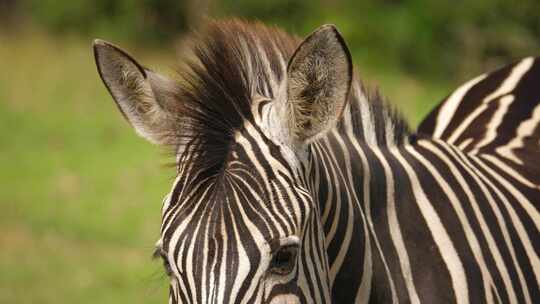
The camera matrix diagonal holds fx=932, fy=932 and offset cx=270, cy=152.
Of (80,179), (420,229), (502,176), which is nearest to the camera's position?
(420,229)

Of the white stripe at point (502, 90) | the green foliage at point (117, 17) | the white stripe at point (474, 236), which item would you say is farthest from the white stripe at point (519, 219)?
the green foliage at point (117, 17)

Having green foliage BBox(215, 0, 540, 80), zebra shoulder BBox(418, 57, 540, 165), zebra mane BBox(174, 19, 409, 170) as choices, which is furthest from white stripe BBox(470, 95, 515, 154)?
green foliage BBox(215, 0, 540, 80)

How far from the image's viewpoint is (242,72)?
280cm

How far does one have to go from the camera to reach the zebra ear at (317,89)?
262 cm

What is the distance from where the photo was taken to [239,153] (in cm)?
260

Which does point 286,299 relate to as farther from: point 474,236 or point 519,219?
point 519,219

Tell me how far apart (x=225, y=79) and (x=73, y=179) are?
9.00 meters

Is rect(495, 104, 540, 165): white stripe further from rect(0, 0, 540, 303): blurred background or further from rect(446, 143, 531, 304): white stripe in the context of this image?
rect(0, 0, 540, 303): blurred background

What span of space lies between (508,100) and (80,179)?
26.3ft

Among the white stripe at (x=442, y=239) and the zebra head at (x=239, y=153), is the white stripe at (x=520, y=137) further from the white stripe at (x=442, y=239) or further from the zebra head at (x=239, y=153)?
the zebra head at (x=239, y=153)


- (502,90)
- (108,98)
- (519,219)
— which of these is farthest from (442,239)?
(108,98)

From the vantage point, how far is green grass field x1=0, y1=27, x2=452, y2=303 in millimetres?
7832

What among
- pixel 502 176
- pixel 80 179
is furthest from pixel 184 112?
pixel 80 179

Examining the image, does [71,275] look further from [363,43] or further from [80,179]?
[363,43]
